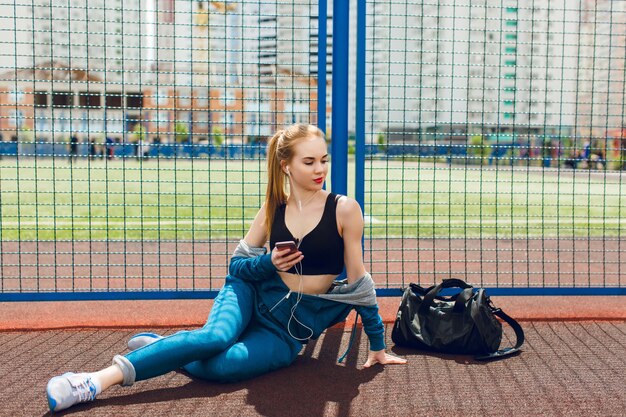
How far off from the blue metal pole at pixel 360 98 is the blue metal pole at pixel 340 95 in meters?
0.09

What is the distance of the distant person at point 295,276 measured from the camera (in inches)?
148

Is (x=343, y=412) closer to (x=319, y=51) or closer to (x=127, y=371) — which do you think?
(x=127, y=371)

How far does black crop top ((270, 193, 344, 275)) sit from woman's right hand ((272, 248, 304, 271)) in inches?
10.0

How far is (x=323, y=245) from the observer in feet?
12.7

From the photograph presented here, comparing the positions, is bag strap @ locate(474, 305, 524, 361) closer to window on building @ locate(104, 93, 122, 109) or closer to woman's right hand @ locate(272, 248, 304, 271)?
woman's right hand @ locate(272, 248, 304, 271)

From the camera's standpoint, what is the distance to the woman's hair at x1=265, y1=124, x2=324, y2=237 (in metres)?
3.85

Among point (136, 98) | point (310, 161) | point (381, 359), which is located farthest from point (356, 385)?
point (136, 98)

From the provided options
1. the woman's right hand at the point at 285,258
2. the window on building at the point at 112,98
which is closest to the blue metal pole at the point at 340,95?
the woman's right hand at the point at 285,258

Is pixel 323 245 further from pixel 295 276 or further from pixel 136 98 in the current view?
pixel 136 98

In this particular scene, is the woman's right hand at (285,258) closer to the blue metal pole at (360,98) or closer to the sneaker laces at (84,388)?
the sneaker laces at (84,388)

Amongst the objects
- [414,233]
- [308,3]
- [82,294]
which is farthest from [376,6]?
[414,233]

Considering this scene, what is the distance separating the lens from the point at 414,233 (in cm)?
1054

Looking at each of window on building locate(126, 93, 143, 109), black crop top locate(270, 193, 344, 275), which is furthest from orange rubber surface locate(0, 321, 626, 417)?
window on building locate(126, 93, 143, 109)

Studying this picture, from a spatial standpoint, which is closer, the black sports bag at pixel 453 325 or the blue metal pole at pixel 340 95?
the black sports bag at pixel 453 325
